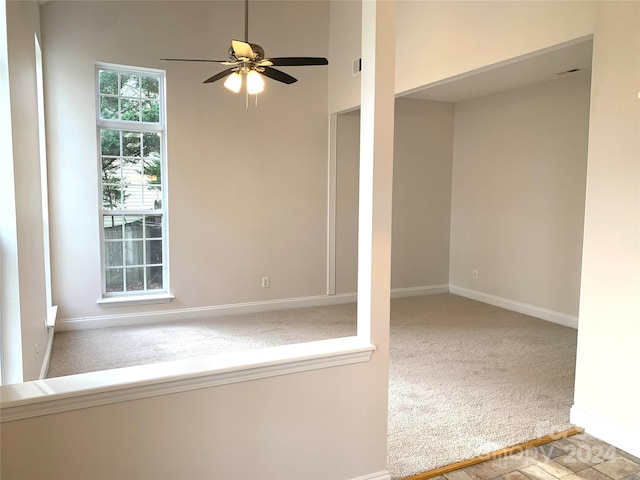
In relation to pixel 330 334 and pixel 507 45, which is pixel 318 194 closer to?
pixel 330 334

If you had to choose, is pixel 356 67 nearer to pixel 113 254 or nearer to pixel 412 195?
pixel 412 195

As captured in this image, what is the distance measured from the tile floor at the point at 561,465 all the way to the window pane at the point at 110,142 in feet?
14.1

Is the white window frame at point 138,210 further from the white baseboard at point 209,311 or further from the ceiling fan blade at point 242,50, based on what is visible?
the ceiling fan blade at point 242,50

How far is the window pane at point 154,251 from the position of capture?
17.1 ft

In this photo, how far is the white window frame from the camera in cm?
487

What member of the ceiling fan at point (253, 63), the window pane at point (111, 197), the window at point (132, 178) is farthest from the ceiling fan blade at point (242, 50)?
the window pane at point (111, 197)

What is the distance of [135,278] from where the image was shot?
518 centimetres

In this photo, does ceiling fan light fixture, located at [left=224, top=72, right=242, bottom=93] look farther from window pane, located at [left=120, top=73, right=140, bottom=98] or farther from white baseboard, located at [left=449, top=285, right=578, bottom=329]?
white baseboard, located at [left=449, top=285, right=578, bottom=329]

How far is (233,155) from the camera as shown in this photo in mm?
5367

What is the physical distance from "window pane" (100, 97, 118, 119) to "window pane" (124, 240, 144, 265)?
132 cm

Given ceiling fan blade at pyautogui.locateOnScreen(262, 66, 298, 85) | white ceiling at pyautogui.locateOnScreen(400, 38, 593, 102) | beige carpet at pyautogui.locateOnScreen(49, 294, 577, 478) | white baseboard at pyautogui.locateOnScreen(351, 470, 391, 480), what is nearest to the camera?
white baseboard at pyautogui.locateOnScreen(351, 470, 391, 480)

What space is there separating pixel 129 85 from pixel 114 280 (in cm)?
206

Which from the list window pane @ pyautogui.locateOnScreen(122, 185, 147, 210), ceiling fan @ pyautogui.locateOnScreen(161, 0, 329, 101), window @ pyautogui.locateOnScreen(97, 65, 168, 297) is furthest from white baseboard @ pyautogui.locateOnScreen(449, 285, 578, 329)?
window pane @ pyautogui.locateOnScreen(122, 185, 147, 210)

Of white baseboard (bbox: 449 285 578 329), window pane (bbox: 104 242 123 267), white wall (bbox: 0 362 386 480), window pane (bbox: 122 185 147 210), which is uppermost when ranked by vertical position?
window pane (bbox: 122 185 147 210)
